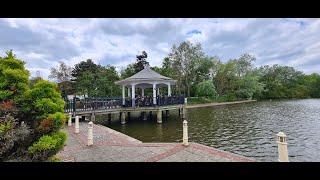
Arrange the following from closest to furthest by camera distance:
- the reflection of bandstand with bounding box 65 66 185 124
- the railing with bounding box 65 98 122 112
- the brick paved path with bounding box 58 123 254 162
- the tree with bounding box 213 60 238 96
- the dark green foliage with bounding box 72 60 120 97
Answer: the brick paved path with bounding box 58 123 254 162 → the railing with bounding box 65 98 122 112 → the reflection of bandstand with bounding box 65 66 185 124 → the dark green foliage with bounding box 72 60 120 97 → the tree with bounding box 213 60 238 96

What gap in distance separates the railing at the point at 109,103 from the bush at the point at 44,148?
11219mm

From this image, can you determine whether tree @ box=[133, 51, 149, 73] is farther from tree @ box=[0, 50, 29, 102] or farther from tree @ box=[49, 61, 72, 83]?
tree @ box=[0, 50, 29, 102]

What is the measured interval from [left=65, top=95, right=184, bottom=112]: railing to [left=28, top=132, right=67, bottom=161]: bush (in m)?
11.2

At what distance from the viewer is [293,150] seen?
876 centimetres

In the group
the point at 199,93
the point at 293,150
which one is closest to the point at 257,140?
the point at 293,150

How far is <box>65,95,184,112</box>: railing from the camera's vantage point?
16141 mm

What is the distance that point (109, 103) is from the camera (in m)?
17.9

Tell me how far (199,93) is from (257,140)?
2941 centimetres

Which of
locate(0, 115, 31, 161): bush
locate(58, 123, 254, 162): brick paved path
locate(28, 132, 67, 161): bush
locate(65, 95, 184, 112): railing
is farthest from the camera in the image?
locate(65, 95, 184, 112): railing

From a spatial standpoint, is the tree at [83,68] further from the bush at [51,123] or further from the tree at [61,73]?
the bush at [51,123]

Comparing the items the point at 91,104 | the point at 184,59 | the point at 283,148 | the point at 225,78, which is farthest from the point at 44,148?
the point at 225,78

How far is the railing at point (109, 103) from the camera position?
16141 millimetres

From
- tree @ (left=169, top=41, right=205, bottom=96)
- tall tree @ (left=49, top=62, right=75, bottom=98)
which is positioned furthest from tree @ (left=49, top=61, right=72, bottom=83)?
tree @ (left=169, top=41, right=205, bottom=96)
